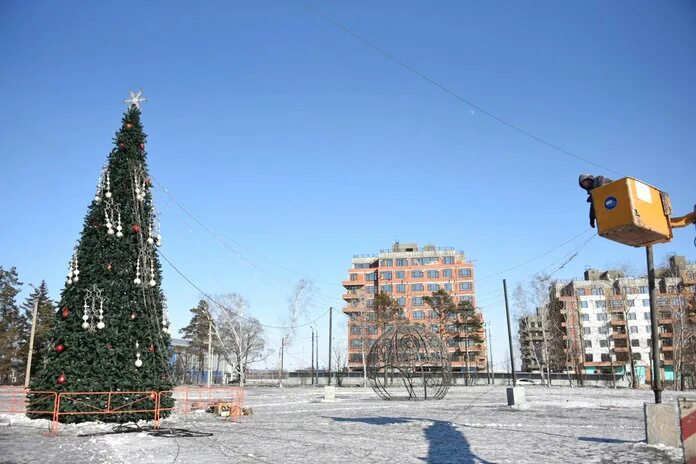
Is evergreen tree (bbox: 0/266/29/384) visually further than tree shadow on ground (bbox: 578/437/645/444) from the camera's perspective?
Yes

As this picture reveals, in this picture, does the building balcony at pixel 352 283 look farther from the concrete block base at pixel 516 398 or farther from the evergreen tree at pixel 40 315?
the concrete block base at pixel 516 398

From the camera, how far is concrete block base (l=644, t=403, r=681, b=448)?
9430mm

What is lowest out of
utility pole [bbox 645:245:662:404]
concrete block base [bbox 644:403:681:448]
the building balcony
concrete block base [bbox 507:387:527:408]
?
concrete block base [bbox 507:387:527:408]

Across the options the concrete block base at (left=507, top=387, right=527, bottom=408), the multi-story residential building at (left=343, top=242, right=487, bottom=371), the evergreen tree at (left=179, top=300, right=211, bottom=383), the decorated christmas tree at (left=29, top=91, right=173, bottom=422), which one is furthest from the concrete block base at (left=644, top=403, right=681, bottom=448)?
the multi-story residential building at (left=343, top=242, right=487, bottom=371)

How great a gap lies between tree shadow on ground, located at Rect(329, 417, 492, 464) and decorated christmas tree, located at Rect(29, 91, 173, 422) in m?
6.42

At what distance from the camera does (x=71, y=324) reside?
14.8 meters

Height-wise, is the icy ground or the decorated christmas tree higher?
the decorated christmas tree

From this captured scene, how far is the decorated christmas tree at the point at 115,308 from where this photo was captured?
47.3 feet

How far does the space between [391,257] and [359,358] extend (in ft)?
68.3

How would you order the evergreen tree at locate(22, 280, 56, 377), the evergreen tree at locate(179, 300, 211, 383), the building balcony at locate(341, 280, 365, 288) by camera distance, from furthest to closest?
the building balcony at locate(341, 280, 365, 288)
the evergreen tree at locate(179, 300, 211, 383)
the evergreen tree at locate(22, 280, 56, 377)

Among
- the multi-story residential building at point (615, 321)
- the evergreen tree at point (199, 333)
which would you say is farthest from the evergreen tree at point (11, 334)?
the multi-story residential building at point (615, 321)

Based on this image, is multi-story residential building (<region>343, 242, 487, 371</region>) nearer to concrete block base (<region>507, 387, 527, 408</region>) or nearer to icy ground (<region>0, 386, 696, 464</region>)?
concrete block base (<region>507, 387, 527, 408</region>)

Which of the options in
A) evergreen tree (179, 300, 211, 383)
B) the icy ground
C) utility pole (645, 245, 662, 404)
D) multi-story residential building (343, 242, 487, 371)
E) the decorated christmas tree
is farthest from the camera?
multi-story residential building (343, 242, 487, 371)

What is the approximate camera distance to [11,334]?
170 feet
